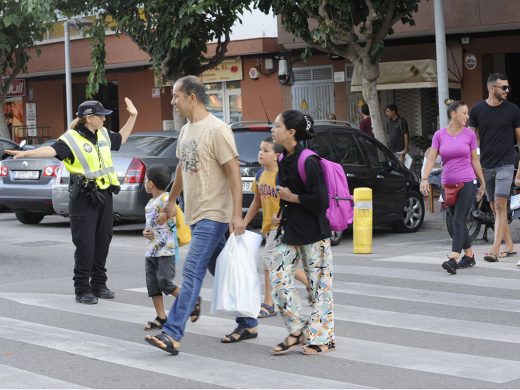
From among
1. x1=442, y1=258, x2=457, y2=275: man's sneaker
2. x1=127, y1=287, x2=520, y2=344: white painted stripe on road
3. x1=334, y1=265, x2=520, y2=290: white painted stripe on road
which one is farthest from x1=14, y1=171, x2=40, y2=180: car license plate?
x1=127, y1=287, x2=520, y2=344: white painted stripe on road

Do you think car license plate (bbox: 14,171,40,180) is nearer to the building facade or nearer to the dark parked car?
the dark parked car

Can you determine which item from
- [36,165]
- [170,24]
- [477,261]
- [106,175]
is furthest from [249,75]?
[106,175]

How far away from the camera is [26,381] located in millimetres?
6875

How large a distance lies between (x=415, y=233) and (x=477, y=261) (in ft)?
13.7

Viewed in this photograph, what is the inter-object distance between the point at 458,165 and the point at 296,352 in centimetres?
435

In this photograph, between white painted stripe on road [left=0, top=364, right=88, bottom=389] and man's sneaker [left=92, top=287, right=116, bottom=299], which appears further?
man's sneaker [left=92, top=287, right=116, bottom=299]

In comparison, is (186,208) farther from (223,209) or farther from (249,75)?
(249,75)

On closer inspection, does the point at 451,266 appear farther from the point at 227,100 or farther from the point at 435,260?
the point at 227,100

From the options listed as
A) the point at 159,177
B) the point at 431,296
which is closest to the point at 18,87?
the point at 431,296

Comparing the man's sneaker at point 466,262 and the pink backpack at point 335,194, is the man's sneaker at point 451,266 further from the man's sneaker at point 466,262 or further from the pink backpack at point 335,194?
the pink backpack at point 335,194

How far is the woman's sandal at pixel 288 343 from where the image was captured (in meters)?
7.57

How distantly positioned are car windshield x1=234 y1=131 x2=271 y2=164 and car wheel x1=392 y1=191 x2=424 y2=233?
2707 mm

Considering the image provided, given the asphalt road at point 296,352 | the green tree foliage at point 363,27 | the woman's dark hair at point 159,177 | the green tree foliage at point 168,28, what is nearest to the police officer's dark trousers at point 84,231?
the asphalt road at point 296,352

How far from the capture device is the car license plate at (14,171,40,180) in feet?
60.0
